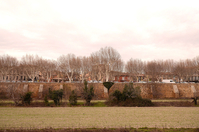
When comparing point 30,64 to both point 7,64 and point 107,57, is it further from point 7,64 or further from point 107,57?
point 107,57

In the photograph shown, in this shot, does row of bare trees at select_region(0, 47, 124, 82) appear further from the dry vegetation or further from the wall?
the dry vegetation

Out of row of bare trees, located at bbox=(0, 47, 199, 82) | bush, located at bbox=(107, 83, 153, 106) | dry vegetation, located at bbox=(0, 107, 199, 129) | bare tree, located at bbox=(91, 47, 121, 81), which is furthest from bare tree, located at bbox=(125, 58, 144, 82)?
dry vegetation, located at bbox=(0, 107, 199, 129)

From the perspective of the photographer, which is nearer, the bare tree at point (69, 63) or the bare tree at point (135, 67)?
the bare tree at point (69, 63)

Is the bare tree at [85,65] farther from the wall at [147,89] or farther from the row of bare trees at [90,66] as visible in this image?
the wall at [147,89]

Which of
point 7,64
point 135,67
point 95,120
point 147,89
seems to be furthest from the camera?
point 135,67

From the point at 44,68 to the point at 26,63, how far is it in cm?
628

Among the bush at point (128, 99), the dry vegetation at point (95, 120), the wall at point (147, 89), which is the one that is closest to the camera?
the dry vegetation at point (95, 120)

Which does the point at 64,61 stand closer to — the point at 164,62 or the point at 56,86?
the point at 56,86

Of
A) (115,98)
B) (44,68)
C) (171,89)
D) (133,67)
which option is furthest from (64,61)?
(171,89)

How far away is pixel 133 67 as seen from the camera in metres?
56.1

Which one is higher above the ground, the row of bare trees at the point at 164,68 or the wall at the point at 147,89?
the row of bare trees at the point at 164,68

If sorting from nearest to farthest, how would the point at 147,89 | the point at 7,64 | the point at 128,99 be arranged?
the point at 128,99 → the point at 147,89 → the point at 7,64

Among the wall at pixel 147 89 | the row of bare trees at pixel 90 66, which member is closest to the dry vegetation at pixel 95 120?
the wall at pixel 147 89

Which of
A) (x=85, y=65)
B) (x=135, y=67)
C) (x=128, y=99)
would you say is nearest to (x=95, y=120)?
(x=128, y=99)
